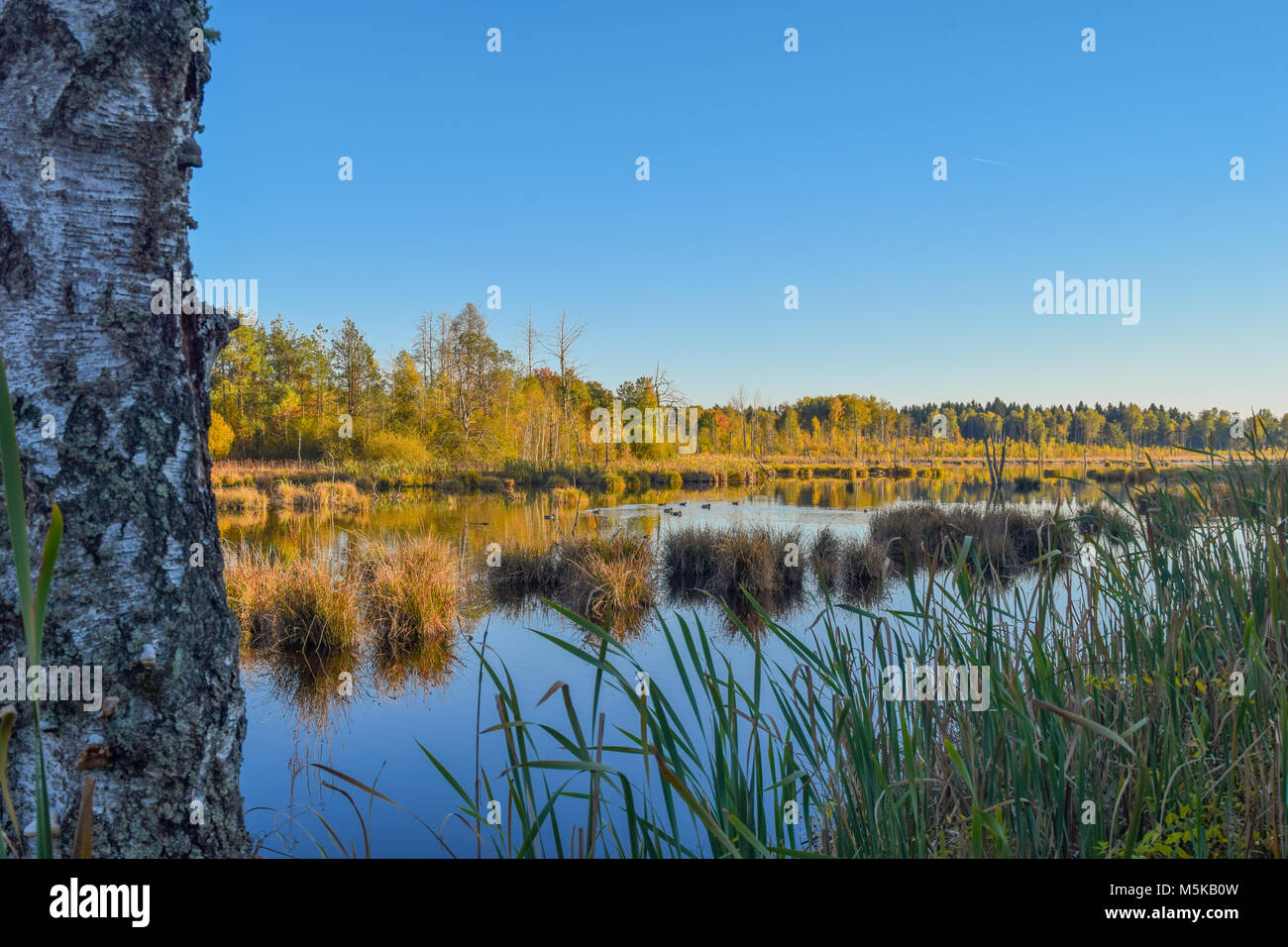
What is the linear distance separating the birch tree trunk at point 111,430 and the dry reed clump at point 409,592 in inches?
227

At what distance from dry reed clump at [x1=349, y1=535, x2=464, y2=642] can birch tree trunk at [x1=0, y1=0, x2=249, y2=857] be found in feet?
18.9

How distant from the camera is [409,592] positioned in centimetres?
731

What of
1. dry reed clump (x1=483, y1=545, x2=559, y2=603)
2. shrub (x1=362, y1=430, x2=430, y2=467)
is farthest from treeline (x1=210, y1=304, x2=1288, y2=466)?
dry reed clump (x1=483, y1=545, x2=559, y2=603)

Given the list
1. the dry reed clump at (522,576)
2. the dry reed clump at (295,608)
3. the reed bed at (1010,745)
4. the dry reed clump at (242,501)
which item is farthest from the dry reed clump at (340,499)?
the reed bed at (1010,745)

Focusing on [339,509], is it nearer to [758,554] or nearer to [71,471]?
[758,554]

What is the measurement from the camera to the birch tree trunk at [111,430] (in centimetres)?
145

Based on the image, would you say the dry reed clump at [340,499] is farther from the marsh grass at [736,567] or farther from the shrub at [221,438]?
the marsh grass at [736,567]

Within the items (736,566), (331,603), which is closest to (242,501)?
(331,603)

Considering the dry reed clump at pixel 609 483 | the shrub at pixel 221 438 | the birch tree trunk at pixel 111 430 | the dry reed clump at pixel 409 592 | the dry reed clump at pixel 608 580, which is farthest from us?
the shrub at pixel 221 438

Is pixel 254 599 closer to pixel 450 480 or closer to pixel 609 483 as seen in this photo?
pixel 450 480

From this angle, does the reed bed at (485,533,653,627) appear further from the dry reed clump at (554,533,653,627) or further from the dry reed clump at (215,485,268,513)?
the dry reed clump at (215,485,268,513)

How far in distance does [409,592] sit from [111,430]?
20.0 ft

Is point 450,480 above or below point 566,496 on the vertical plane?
above

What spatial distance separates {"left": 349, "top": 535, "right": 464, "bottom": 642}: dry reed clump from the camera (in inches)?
284
